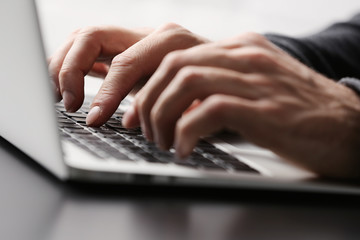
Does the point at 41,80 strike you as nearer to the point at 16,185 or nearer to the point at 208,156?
the point at 16,185

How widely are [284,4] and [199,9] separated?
0.49 metres

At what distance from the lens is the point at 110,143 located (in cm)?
46

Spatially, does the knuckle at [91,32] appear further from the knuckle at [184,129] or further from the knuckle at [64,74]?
the knuckle at [184,129]

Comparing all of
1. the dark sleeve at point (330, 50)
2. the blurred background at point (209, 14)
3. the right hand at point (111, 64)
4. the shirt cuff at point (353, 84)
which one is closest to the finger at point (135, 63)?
the right hand at point (111, 64)

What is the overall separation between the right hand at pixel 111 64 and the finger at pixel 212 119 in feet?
0.51

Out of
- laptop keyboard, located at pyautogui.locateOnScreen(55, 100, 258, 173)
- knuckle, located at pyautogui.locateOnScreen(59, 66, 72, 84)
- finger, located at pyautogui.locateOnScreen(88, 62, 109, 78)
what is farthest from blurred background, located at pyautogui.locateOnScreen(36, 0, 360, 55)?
laptop keyboard, located at pyautogui.locateOnScreen(55, 100, 258, 173)

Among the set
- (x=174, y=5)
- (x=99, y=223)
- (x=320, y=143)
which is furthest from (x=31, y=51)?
(x=174, y=5)

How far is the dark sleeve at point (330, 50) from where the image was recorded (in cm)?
94

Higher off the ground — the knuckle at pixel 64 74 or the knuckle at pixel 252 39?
the knuckle at pixel 252 39

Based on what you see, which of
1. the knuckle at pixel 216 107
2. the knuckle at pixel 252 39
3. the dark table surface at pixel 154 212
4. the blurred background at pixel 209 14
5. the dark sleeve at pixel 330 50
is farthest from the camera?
the blurred background at pixel 209 14

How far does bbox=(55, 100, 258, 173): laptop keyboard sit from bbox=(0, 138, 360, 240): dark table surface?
0.03 metres

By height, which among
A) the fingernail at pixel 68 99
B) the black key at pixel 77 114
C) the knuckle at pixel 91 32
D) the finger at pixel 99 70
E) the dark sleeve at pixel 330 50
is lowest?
the dark sleeve at pixel 330 50

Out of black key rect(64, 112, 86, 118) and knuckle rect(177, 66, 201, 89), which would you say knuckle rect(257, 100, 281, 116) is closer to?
knuckle rect(177, 66, 201, 89)

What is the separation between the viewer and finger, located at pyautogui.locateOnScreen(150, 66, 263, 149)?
450mm
